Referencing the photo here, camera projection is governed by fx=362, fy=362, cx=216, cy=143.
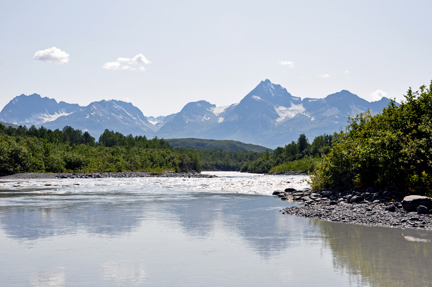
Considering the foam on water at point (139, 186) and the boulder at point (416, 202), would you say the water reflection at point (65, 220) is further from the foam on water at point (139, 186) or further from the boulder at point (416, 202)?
the foam on water at point (139, 186)

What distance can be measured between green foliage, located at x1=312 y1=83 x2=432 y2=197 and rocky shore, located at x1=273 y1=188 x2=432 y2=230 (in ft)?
7.14

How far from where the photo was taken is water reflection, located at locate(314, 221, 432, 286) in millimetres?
14539

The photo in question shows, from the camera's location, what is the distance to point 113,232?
24.3m

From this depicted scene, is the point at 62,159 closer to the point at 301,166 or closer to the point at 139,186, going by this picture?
the point at 139,186

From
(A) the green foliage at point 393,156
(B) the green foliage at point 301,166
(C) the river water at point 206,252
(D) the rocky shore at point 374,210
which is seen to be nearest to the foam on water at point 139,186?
(A) the green foliage at point 393,156

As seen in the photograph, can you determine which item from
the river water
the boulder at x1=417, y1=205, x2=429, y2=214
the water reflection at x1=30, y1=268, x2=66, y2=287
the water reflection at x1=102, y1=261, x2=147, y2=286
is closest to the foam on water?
the boulder at x1=417, y1=205, x2=429, y2=214

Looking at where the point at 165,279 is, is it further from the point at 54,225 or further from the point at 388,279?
the point at 54,225

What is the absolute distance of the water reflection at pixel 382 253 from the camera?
14539 mm

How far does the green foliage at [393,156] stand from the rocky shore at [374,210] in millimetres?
2175

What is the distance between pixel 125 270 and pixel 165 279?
2226mm

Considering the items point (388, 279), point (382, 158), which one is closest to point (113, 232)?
point (388, 279)

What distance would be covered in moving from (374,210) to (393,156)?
26.4ft

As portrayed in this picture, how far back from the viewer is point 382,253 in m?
18.5

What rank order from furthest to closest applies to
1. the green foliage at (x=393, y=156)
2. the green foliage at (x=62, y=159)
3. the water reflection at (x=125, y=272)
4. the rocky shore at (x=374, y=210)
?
the green foliage at (x=62, y=159)
the green foliage at (x=393, y=156)
the rocky shore at (x=374, y=210)
the water reflection at (x=125, y=272)
